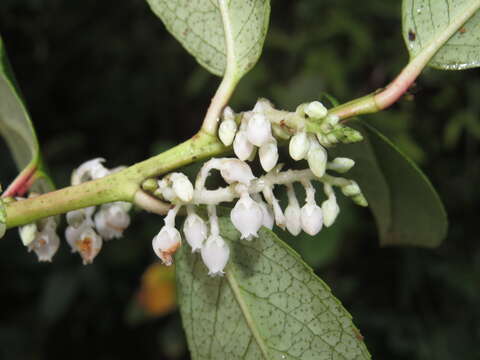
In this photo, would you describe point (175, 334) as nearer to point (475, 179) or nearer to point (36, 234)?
point (475, 179)

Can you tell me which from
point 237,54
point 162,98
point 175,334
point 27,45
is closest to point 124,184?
point 237,54

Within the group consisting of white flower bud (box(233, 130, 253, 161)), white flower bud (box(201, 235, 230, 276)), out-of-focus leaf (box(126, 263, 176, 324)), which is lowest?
out-of-focus leaf (box(126, 263, 176, 324))

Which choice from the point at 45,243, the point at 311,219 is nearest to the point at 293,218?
the point at 311,219

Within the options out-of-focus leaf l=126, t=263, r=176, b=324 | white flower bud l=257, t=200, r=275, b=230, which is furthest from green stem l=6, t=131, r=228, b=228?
out-of-focus leaf l=126, t=263, r=176, b=324

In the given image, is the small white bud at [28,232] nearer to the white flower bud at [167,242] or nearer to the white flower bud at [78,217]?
the white flower bud at [78,217]

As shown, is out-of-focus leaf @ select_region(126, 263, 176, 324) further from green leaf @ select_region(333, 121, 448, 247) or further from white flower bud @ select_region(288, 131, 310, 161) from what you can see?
white flower bud @ select_region(288, 131, 310, 161)

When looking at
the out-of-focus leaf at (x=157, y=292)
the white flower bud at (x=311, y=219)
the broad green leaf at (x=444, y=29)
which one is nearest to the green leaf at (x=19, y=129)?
the white flower bud at (x=311, y=219)

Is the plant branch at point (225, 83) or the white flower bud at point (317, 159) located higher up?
the plant branch at point (225, 83)
